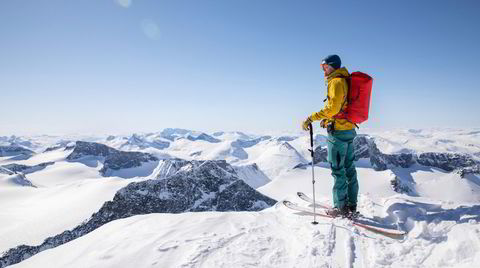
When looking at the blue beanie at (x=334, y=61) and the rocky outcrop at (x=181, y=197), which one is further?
the rocky outcrop at (x=181, y=197)

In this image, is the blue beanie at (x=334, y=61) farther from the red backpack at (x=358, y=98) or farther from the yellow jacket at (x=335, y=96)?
the red backpack at (x=358, y=98)

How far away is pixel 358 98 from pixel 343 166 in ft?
6.51

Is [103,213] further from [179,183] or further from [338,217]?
[338,217]

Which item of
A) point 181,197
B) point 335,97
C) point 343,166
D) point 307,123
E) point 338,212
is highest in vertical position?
point 335,97

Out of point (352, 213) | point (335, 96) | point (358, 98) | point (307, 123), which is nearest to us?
point (335, 96)

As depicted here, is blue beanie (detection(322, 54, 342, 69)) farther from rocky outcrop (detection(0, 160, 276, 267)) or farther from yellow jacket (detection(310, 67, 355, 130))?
rocky outcrop (detection(0, 160, 276, 267))

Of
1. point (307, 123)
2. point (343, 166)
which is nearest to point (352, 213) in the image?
point (343, 166)

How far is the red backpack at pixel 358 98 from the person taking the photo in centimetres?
785

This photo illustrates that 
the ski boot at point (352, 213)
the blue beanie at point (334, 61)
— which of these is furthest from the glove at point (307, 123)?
→ the ski boot at point (352, 213)

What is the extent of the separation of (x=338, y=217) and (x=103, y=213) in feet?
443

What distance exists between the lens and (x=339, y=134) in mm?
8328

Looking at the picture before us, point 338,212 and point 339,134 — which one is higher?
point 339,134

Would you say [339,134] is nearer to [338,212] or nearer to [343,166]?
[343,166]

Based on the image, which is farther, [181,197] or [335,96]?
[181,197]
